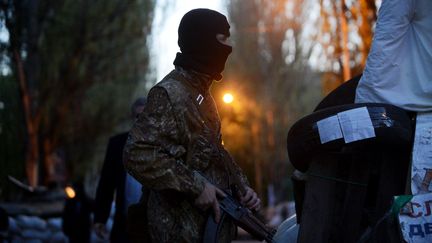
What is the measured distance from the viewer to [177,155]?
351 cm

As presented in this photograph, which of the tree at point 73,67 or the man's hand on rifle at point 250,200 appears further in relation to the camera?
the tree at point 73,67

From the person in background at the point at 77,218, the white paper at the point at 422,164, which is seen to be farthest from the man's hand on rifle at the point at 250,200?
the person in background at the point at 77,218

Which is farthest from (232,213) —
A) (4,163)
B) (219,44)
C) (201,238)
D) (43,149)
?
(43,149)

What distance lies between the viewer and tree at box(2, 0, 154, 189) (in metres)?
16.2

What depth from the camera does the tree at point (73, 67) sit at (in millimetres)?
16172

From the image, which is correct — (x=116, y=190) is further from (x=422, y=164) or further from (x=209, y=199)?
(x=422, y=164)

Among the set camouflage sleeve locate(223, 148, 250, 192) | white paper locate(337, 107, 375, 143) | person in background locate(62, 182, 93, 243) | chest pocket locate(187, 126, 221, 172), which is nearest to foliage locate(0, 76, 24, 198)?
person in background locate(62, 182, 93, 243)

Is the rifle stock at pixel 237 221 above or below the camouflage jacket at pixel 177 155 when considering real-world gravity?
below

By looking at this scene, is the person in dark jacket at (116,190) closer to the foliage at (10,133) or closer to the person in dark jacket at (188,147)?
the person in dark jacket at (188,147)

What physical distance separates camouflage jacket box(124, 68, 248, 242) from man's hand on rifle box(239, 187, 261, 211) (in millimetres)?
130

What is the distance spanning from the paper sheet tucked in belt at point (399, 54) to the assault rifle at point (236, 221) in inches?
37.5

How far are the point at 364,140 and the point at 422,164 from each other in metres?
0.31

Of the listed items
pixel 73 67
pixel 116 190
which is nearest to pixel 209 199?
pixel 116 190

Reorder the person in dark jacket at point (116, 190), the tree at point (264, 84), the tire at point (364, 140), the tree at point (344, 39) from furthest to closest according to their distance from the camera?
1. the tree at point (264, 84)
2. the tree at point (344, 39)
3. the person in dark jacket at point (116, 190)
4. the tire at point (364, 140)
